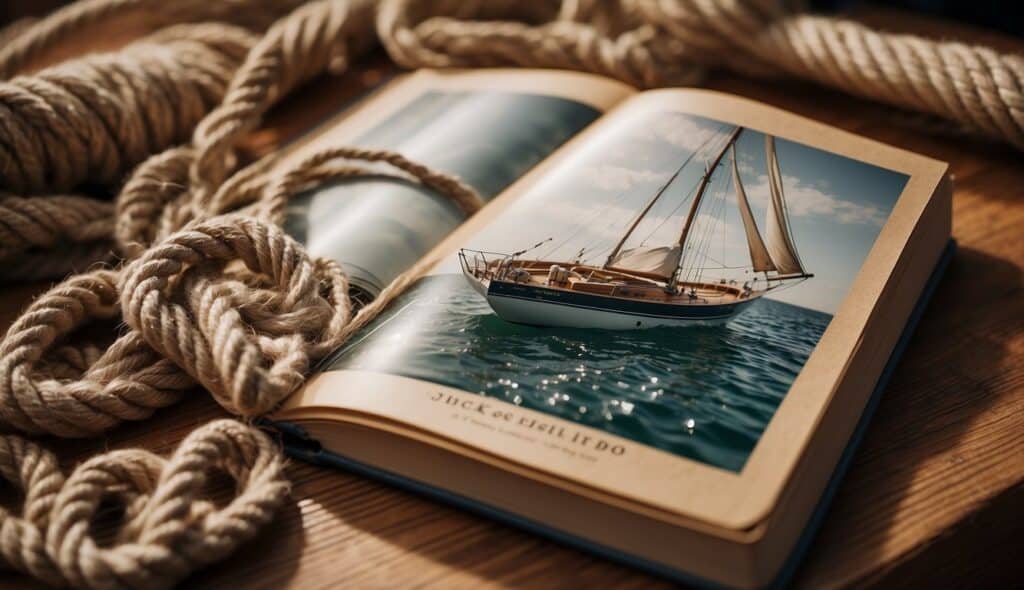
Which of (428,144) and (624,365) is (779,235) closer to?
(624,365)

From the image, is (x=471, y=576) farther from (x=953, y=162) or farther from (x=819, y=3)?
(x=819, y=3)

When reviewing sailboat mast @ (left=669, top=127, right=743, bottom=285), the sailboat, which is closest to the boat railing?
the sailboat

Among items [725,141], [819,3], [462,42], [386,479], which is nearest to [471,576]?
[386,479]

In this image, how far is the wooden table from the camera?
18.4 inches

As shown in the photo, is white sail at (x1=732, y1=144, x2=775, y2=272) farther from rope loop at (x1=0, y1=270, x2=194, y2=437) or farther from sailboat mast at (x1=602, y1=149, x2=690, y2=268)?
rope loop at (x1=0, y1=270, x2=194, y2=437)

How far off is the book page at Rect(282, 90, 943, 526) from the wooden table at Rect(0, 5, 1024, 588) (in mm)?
54

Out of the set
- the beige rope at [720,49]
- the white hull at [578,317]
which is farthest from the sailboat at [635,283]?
the beige rope at [720,49]

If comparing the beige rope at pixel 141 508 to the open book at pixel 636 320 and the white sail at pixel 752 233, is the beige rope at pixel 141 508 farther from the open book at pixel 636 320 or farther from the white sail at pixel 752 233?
the white sail at pixel 752 233

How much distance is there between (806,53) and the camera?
821 mm

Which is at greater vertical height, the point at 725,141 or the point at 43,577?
the point at 725,141

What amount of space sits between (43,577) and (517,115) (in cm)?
46

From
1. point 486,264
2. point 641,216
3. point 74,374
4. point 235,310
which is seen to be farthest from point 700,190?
point 74,374

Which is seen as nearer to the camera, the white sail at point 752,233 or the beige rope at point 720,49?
the white sail at point 752,233

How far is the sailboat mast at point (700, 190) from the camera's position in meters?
0.58
